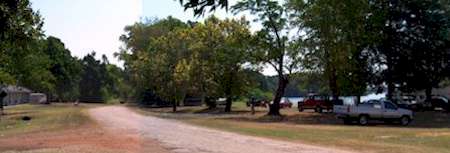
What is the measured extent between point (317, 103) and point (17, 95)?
7671 centimetres

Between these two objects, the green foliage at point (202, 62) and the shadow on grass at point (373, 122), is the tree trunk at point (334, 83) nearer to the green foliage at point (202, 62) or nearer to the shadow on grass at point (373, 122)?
the shadow on grass at point (373, 122)

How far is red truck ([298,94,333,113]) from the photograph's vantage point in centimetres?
6026

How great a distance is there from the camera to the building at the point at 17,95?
4574 inches

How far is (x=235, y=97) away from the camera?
242 ft

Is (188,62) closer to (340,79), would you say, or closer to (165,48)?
(165,48)

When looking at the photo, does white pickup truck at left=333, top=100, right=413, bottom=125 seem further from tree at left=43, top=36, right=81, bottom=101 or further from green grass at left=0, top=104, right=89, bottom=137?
tree at left=43, top=36, right=81, bottom=101

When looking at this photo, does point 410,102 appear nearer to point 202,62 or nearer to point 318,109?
point 318,109

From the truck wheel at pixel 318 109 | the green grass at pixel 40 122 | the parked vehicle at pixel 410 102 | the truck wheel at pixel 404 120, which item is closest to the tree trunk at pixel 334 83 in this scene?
the truck wheel at pixel 318 109

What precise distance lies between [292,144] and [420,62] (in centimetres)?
3366

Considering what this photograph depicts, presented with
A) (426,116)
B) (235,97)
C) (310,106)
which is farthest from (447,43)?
(235,97)

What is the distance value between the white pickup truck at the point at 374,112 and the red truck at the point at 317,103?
613 inches

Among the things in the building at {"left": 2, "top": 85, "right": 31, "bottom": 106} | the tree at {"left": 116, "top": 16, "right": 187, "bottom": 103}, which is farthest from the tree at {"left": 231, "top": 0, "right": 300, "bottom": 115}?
the building at {"left": 2, "top": 85, "right": 31, "bottom": 106}

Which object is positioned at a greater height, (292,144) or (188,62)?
(188,62)

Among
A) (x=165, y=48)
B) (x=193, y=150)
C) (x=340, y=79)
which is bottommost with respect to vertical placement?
(x=193, y=150)
